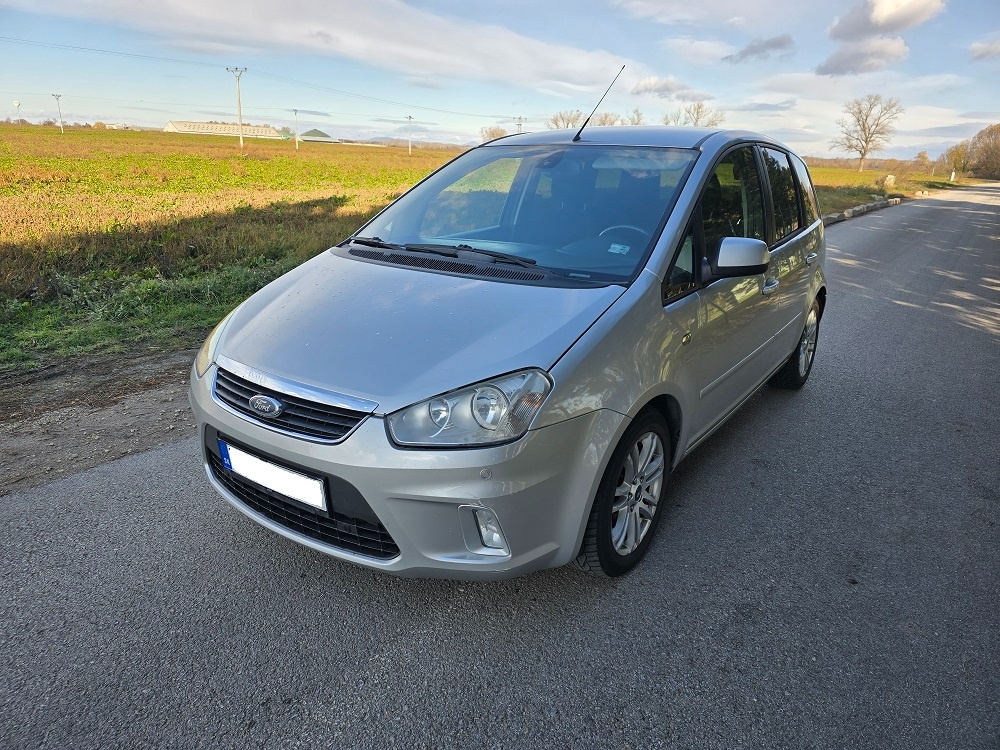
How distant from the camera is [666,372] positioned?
104 inches

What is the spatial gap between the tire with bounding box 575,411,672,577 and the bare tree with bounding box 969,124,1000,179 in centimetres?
9680

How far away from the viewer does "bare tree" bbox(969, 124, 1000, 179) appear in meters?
80.1

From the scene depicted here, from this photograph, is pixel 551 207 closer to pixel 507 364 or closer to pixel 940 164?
pixel 507 364

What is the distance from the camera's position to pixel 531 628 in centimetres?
240

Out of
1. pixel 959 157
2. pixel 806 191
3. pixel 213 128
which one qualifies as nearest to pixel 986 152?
pixel 959 157

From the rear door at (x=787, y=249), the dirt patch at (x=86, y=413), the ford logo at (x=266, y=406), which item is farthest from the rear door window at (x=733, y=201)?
the dirt patch at (x=86, y=413)

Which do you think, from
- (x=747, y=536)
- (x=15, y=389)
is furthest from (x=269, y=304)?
(x=15, y=389)

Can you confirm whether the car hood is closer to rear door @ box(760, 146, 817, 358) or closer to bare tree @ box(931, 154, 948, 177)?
rear door @ box(760, 146, 817, 358)

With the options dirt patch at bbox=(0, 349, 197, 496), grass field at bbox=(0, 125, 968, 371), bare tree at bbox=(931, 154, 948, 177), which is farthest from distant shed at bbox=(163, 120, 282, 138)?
dirt patch at bbox=(0, 349, 197, 496)

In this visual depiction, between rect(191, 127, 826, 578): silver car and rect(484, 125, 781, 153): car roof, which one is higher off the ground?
rect(484, 125, 781, 153): car roof

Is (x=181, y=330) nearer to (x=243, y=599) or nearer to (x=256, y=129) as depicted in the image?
(x=243, y=599)

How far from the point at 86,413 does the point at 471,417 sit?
10.4 feet

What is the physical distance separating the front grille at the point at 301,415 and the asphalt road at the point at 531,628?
0.72m

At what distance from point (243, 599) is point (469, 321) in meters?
1.32
